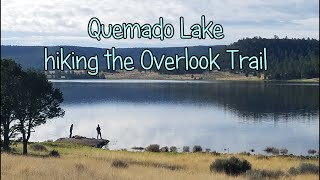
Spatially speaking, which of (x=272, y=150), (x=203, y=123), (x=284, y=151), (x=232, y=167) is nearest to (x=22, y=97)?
(x=232, y=167)

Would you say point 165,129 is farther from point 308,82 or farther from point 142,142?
point 308,82

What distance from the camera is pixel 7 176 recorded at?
1243 cm

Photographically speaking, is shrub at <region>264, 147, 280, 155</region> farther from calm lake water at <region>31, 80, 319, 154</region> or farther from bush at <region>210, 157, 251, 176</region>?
bush at <region>210, 157, 251, 176</region>

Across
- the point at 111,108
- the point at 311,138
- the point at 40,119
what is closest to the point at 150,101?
the point at 111,108

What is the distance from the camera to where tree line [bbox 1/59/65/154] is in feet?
93.2

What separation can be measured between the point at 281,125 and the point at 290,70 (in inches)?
3374

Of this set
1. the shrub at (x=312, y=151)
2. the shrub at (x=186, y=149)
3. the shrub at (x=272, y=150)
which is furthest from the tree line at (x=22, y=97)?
the shrub at (x=312, y=151)

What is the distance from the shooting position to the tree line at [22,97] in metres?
28.4

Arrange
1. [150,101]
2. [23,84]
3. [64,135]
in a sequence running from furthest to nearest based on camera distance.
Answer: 1. [150,101]
2. [64,135]
3. [23,84]

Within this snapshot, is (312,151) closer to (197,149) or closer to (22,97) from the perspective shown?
(197,149)

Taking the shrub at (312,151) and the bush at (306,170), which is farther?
the shrub at (312,151)

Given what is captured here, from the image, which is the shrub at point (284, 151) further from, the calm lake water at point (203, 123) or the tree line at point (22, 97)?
the tree line at point (22, 97)

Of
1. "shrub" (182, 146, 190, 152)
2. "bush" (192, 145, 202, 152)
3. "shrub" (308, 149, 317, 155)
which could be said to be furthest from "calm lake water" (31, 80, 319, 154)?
"shrub" (182, 146, 190, 152)

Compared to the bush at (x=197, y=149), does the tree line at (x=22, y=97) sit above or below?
above
